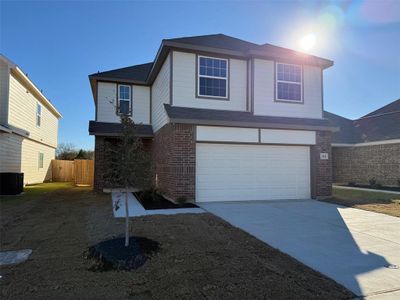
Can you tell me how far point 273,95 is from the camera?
1205 cm

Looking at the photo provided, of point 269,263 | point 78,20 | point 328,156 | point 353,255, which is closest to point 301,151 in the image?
point 328,156

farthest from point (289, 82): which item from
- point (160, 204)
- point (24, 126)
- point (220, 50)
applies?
point (24, 126)

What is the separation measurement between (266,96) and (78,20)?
8.14m

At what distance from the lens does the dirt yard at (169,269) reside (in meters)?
3.58

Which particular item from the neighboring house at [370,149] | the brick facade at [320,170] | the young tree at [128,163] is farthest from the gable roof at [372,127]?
the young tree at [128,163]

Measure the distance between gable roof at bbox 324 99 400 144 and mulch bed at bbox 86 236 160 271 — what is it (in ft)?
54.0

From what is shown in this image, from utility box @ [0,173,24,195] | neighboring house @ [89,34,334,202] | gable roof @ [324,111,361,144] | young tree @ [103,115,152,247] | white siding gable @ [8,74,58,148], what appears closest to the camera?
young tree @ [103,115,152,247]

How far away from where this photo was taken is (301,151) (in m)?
12.1

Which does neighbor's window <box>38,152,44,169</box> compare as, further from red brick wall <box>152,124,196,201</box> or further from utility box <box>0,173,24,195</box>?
red brick wall <box>152,124,196,201</box>

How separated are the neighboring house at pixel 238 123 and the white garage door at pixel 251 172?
0.04 meters

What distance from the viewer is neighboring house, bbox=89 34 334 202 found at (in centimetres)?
1058

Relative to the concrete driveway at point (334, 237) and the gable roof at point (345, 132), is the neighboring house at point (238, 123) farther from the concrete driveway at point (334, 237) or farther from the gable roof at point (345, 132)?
the gable roof at point (345, 132)

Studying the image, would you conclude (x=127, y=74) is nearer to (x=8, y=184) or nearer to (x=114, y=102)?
(x=114, y=102)

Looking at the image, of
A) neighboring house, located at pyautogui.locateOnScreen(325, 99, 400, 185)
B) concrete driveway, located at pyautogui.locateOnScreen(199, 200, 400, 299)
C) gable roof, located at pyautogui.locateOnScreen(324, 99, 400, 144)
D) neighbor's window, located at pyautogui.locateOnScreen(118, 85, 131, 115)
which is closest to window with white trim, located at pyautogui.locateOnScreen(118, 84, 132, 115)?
neighbor's window, located at pyautogui.locateOnScreen(118, 85, 131, 115)
